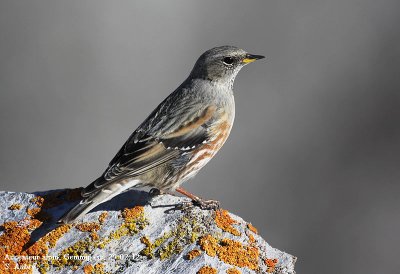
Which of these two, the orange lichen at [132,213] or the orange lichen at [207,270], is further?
the orange lichen at [132,213]

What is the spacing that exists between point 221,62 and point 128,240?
10.8 feet

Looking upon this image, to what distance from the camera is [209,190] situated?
40.9ft

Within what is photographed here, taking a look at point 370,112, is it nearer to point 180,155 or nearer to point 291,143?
point 291,143

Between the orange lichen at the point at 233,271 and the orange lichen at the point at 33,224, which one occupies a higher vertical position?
the orange lichen at the point at 233,271

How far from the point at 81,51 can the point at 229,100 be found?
625cm

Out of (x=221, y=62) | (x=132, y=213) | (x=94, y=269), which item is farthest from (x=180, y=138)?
(x=94, y=269)

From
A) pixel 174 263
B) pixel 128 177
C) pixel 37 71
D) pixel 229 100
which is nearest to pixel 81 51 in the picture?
pixel 37 71

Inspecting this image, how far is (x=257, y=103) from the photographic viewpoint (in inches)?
546

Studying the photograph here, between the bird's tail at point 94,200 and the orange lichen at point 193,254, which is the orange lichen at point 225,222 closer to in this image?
the orange lichen at point 193,254

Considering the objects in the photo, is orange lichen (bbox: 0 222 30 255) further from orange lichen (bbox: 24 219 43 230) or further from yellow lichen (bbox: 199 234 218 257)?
yellow lichen (bbox: 199 234 218 257)

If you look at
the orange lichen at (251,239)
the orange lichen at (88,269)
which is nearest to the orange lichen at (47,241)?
the orange lichen at (88,269)

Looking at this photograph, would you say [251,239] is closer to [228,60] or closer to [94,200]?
[94,200]

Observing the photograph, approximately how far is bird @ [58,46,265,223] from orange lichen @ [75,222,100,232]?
0.14 meters

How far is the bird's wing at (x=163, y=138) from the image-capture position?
7430 mm
